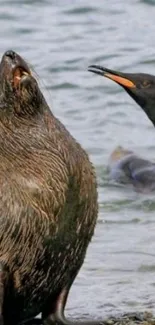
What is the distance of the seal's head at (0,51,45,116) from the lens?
22.3ft

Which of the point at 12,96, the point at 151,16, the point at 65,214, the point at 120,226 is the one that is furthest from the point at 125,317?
the point at 151,16

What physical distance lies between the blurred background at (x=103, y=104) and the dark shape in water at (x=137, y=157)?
185 mm

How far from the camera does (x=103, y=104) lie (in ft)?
45.5

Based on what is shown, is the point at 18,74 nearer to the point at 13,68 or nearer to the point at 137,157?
the point at 13,68

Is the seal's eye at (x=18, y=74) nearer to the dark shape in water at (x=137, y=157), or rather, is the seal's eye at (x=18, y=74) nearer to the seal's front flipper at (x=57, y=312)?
the seal's front flipper at (x=57, y=312)

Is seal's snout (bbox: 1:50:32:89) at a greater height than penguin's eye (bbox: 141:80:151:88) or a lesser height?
greater

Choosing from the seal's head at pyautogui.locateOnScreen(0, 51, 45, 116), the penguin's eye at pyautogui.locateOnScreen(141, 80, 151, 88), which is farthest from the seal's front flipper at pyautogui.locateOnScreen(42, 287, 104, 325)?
the penguin's eye at pyautogui.locateOnScreen(141, 80, 151, 88)

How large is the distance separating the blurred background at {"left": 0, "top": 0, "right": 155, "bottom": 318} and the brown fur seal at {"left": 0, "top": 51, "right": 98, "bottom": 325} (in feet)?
1.14

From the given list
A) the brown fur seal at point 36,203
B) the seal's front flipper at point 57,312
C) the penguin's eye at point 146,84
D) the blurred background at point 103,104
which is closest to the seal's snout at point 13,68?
the brown fur seal at point 36,203

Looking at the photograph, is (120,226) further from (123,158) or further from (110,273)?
(123,158)

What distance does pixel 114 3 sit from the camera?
18219mm

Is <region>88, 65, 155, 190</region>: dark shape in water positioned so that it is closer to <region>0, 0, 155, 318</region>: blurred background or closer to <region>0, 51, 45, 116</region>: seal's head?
<region>0, 0, 155, 318</region>: blurred background

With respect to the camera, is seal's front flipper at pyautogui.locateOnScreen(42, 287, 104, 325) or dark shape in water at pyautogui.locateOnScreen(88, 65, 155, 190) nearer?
seal's front flipper at pyautogui.locateOnScreen(42, 287, 104, 325)

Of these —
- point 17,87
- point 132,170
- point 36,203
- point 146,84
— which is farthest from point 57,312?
point 132,170
